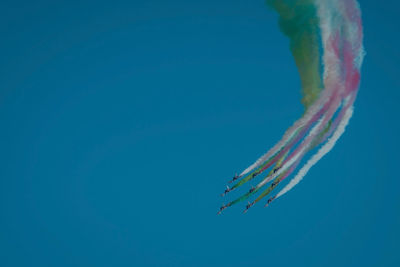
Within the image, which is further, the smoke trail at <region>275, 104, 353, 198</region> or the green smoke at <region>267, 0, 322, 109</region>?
the smoke trail at <region>275, 104, 353, 198</region>

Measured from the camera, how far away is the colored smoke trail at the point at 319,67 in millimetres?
10047

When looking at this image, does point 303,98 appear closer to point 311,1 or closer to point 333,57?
point 333,57

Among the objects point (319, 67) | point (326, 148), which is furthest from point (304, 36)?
point (326, 148)

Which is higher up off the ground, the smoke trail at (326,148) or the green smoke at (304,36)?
the green smoke at (304,36)

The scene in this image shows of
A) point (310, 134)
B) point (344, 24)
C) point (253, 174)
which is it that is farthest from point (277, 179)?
point (344, 24)

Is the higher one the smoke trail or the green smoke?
the green smoke

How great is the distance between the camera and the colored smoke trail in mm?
10047

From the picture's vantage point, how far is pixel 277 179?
528 inches

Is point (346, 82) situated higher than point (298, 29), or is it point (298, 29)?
Result: point (298, 29)

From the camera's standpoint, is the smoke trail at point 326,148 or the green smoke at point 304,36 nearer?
the green smoke at point 304,36

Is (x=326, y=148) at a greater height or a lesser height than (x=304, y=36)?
lesser

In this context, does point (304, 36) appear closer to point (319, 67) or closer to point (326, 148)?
point (319, 67)

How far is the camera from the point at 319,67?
35.3ft

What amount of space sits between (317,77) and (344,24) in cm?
143
